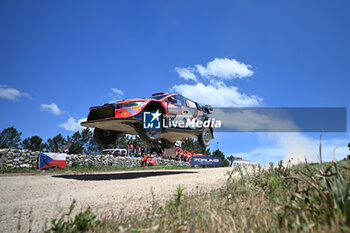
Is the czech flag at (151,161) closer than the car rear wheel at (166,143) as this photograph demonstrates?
No

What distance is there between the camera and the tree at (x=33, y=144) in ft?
166

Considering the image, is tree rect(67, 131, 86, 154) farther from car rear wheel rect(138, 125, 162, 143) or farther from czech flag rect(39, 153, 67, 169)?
car rear wheel rect(138, 125, 162, 143)

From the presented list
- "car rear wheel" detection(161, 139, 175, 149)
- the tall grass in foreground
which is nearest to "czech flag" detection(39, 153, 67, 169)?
"car rear wheel" detection(161, 139, 175, 149)

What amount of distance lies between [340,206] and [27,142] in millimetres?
59223

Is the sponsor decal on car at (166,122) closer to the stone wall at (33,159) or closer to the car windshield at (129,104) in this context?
the car windshield at (129,104)

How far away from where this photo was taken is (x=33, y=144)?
50906 mm

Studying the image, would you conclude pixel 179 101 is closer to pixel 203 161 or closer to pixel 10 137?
pixel 203 161

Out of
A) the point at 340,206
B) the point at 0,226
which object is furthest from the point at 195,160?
the point at 340,206

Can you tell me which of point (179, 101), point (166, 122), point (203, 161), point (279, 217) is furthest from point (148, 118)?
point (203, 161)

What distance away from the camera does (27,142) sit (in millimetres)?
50750

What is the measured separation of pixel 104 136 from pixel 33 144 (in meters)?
49.7

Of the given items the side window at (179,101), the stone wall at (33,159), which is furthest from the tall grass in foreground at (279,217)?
the stone wall at (33,159)

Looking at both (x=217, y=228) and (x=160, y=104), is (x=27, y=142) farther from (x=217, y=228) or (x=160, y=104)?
(x=217, y=228)

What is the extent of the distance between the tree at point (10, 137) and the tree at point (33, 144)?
2.30 m
